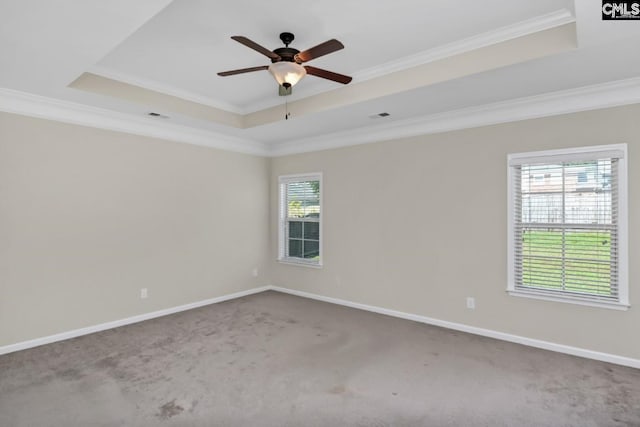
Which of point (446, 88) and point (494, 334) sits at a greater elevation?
point (446, 88)

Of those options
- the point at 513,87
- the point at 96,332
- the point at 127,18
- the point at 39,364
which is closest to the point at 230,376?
the point at 39,364

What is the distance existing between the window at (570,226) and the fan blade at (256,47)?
2.71 metres

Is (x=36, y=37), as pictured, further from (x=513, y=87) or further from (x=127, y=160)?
(x=513, y=87)

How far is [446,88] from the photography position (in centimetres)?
326

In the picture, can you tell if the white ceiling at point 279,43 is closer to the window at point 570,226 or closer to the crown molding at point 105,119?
Answer: the crown molding at point 105,119

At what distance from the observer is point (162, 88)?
12.8 ft

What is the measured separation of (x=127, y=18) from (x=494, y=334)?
14.1 feet

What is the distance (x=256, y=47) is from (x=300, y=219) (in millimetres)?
3715

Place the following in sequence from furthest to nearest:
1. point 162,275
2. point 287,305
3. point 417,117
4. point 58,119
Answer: point 287,305
point 162,275
point 417,117
point 58,119

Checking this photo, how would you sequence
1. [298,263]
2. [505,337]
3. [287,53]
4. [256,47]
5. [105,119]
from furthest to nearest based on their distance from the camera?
[298,263] → [105,119] → [505,337] → [287,53] → [256,47]

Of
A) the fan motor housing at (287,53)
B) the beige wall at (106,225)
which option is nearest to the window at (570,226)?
the fan motor housing at (287,53)

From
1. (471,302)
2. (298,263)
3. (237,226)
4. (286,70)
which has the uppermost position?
(286,70)

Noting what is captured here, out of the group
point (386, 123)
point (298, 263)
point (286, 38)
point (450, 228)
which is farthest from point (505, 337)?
point (286, 38)

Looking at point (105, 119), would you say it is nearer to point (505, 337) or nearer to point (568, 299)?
point (505, 337)
